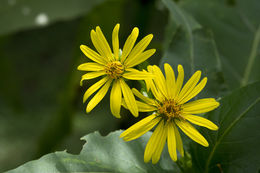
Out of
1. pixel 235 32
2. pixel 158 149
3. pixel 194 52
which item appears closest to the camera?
pixel 158 149

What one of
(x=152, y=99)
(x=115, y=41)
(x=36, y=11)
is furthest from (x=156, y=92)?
(x=36, y=11)

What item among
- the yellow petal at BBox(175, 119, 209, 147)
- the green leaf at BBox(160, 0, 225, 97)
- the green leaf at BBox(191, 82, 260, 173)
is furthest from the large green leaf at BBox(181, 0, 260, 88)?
the yellow petal at BBox(175, 119, 209, 147)

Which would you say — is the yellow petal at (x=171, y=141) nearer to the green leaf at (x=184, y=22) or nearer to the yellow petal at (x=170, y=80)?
the yellow petal at (x=170, y=80)

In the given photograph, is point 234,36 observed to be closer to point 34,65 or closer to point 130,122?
point 130,122

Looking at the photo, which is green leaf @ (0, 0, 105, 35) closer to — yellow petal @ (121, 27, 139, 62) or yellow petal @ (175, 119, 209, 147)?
yellow petal @ (121, 27, 139, 62)

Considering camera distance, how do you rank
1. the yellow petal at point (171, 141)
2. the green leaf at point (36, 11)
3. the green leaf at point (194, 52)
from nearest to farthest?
the yellow petal at point (171, 141) → the green leaf at point (194, 52) → the green leaf at point (36, 11)

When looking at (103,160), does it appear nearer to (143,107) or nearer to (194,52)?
(143,107)

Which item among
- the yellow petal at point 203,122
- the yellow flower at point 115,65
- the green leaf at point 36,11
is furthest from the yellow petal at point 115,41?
the green leaf at point 36,11
